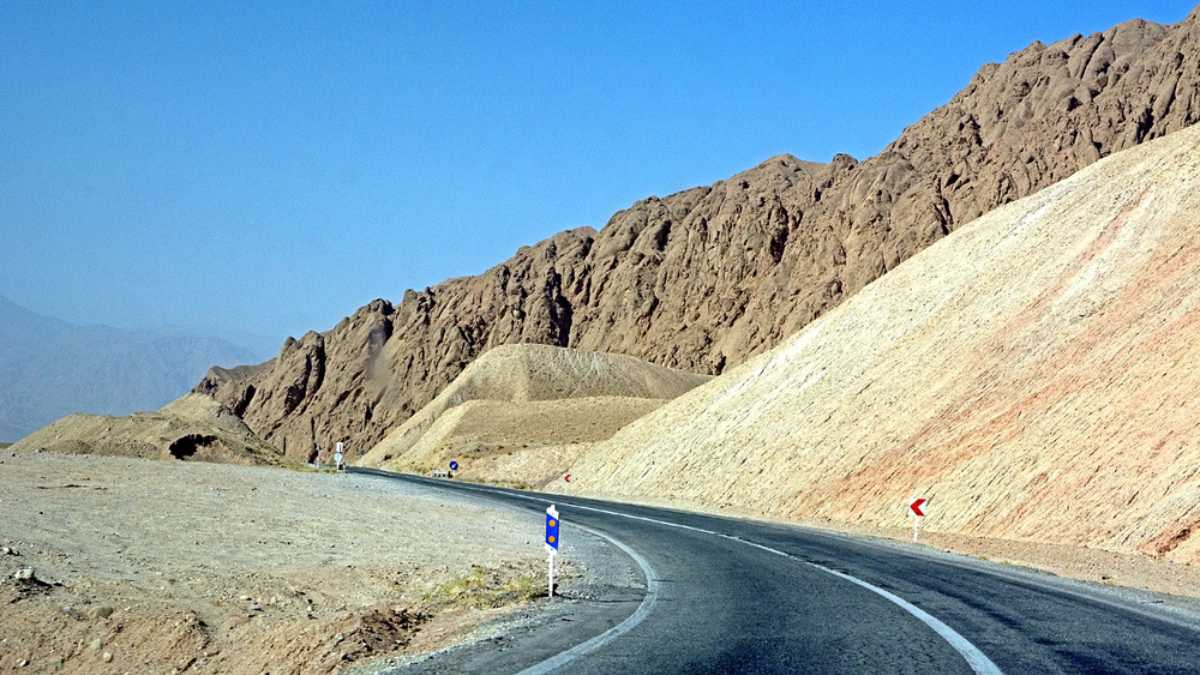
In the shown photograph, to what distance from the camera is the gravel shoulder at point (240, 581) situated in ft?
38.0

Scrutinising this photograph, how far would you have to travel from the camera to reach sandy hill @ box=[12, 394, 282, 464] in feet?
180

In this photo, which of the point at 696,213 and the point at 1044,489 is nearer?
the point at 1044,489

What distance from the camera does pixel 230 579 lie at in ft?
51.7

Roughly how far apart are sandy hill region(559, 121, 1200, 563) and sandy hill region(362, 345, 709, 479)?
28.1 m

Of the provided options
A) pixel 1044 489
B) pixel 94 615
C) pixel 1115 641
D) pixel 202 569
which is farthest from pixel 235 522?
pixel 1044 489

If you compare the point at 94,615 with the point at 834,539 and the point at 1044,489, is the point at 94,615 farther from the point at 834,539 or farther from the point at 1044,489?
the point at 1044,489

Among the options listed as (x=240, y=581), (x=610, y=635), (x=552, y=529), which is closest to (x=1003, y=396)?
(x=552, y=529)

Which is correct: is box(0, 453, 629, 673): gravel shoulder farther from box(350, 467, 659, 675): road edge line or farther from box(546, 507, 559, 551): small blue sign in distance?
box(350, 467, 659, 675): road edge line

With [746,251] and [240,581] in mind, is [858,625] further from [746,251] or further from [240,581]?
[746,251]

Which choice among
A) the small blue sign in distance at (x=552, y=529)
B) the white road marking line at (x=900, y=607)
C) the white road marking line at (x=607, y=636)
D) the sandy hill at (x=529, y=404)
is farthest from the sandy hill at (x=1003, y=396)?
the sandy hill at (x=529, y=404)

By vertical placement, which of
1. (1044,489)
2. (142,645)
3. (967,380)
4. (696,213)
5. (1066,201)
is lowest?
(142,645)

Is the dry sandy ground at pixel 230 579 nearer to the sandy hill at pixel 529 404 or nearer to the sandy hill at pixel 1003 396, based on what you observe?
the sandy hill at pixel 1003 396

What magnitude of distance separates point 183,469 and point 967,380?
29.8 meters

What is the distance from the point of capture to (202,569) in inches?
651
